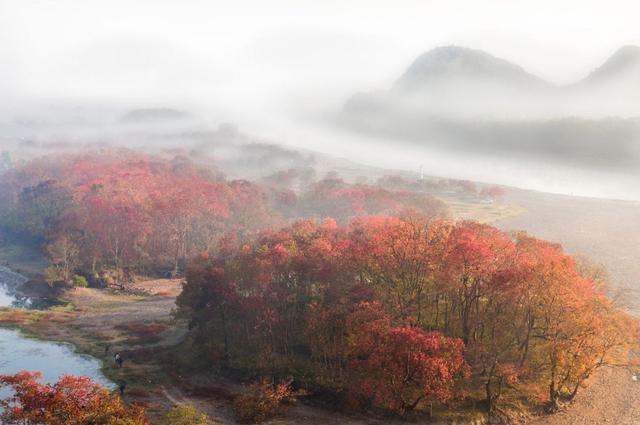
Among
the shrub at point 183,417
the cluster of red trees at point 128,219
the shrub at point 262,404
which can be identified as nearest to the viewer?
the shrub at point 183,417

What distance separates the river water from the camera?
207 feet

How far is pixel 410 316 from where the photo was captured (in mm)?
54688

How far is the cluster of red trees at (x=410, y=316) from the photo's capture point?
1838 inches

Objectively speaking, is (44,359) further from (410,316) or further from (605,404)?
(605,404)

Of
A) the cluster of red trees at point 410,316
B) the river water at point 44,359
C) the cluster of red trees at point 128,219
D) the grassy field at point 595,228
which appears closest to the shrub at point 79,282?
the cluster of red trees at point 128,219

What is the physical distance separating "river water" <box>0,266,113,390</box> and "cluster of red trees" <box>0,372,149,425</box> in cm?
2346

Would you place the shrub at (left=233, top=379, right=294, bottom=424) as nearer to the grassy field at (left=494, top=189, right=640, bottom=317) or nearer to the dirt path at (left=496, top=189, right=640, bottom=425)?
the dirt path at (left=496, top=189, right=640, bottom=425)

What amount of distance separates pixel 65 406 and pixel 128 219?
280ft

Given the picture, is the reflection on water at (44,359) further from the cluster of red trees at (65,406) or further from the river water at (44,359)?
the cluster of red trees at (65,406)

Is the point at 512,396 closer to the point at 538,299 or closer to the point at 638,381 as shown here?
the point at 538,299

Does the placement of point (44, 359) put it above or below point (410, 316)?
below

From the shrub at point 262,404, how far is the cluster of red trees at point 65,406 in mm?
13615

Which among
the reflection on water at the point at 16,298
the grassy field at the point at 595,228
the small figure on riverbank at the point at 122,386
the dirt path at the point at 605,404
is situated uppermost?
the grassy field at the point at 595,228

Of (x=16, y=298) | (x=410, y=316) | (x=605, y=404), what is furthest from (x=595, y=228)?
(x=16, y=298)
